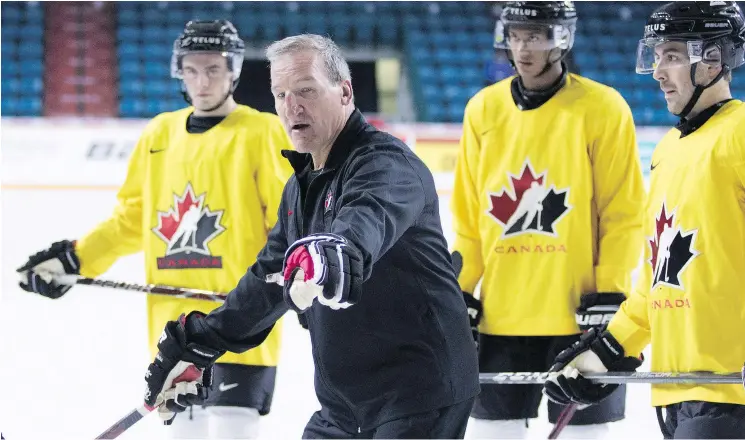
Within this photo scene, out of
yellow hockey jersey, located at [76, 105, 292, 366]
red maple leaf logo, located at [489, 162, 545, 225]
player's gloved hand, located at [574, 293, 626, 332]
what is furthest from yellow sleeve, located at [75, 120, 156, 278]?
player's gloved hand, located at [574, 293, 626, 332]

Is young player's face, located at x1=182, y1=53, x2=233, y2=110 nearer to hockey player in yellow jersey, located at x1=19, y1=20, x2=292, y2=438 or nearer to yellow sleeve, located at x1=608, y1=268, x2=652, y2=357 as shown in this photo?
hockey player in yellow jersey, located at x1=19, y1=20, x2=292, y2=438

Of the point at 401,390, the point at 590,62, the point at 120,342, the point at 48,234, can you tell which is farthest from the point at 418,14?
the point at 401,390

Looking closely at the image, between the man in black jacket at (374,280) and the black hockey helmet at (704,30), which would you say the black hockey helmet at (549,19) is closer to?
the black hockey helmet at (704,30)

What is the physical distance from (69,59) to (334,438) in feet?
32.3

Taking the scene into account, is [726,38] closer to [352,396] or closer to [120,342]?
[352,396]

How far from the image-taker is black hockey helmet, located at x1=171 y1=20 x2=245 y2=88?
3.31 m

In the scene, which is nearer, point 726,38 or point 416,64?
point 726,38

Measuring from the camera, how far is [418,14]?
11570mm

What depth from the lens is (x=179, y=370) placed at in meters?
2.23

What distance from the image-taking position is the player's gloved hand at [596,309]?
2.92 m

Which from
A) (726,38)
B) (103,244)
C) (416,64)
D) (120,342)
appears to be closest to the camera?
(726,38)

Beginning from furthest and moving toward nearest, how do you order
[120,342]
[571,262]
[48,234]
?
[48,234]
[120,342]
[571,262]

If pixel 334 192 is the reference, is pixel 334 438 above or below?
below

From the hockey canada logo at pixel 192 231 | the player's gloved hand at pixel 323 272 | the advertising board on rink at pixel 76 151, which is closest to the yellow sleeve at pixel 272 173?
the hockey canada logo at pixel 192 231
